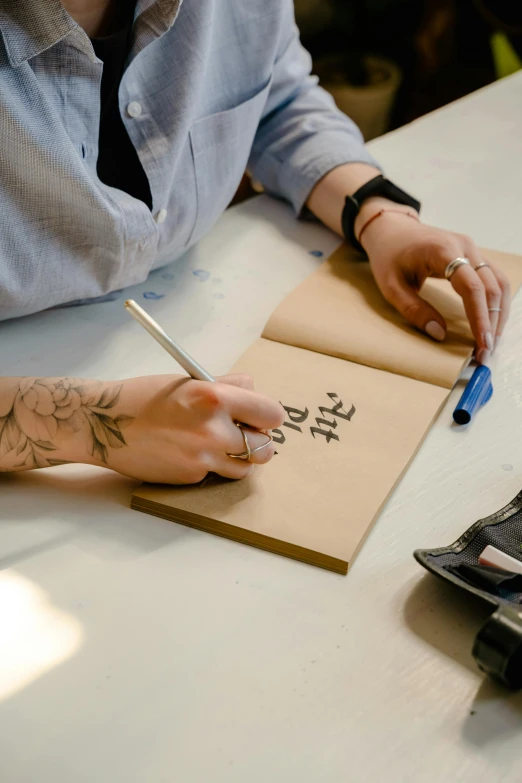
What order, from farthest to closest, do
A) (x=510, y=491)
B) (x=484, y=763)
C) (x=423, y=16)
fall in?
(x=423, y=16)
(x=510, y=491)
(x=484, y=763)

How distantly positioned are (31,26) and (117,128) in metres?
0.19

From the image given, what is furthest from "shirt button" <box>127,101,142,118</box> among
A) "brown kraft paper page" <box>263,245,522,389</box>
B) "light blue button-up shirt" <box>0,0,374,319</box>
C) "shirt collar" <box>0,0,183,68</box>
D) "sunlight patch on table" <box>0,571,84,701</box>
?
"sunlight patch on table" <box>0,571,84,701</box>

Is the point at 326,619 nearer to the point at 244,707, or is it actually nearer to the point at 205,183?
the point at 244,707

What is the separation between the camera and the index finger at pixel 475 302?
789 mm

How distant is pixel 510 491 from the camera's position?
635mm

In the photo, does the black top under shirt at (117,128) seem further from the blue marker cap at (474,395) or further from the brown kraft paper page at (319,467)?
the blue marker cap at (474,395)

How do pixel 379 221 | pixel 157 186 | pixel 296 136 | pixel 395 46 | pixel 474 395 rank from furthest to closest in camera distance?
pixel 395 46, pixel 296 136, pixel 379 221, pixel 157 186, pixel 474 395

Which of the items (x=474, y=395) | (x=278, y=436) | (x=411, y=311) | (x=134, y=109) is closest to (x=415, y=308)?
(x=411, y=311)

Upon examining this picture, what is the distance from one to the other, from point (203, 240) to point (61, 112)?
0.30 meters

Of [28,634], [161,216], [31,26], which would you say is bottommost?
[28,634]

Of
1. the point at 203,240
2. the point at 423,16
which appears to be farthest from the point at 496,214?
the point at 423,16

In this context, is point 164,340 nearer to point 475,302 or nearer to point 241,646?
point 241,646

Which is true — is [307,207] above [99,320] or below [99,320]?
above

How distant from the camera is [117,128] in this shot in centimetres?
85
